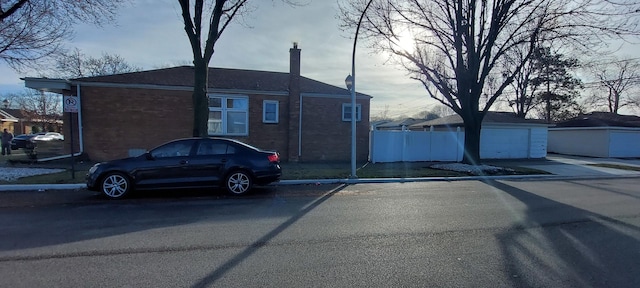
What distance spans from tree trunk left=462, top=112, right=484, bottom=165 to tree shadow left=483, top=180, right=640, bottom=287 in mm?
9121

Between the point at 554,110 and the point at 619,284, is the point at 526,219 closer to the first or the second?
the point at 619,284

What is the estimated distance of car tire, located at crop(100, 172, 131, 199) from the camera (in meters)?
7.96

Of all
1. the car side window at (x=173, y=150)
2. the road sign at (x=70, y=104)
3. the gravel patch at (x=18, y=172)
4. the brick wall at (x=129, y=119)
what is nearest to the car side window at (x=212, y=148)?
the car side window at (x=173, y=150)

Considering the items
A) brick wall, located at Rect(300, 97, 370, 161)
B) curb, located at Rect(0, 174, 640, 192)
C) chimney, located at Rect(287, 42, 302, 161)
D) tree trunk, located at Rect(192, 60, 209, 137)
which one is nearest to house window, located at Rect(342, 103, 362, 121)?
brick wall, located at Rect(300, 97, 370, 161)

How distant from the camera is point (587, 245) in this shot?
4902 millimetres

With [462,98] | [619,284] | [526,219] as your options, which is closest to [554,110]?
[462,98]

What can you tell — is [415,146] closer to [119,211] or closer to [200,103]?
[200,103]

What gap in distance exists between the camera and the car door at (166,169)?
810cm

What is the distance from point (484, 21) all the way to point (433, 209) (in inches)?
454

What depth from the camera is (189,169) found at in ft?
27.4

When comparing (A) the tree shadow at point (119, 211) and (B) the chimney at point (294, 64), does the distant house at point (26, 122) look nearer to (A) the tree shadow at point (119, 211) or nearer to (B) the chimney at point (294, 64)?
(B) the chimney at point (294, 64)

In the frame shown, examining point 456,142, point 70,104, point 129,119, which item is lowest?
point 456,142

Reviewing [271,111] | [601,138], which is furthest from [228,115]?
[601,138]

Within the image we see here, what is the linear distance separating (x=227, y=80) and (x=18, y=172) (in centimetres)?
921
